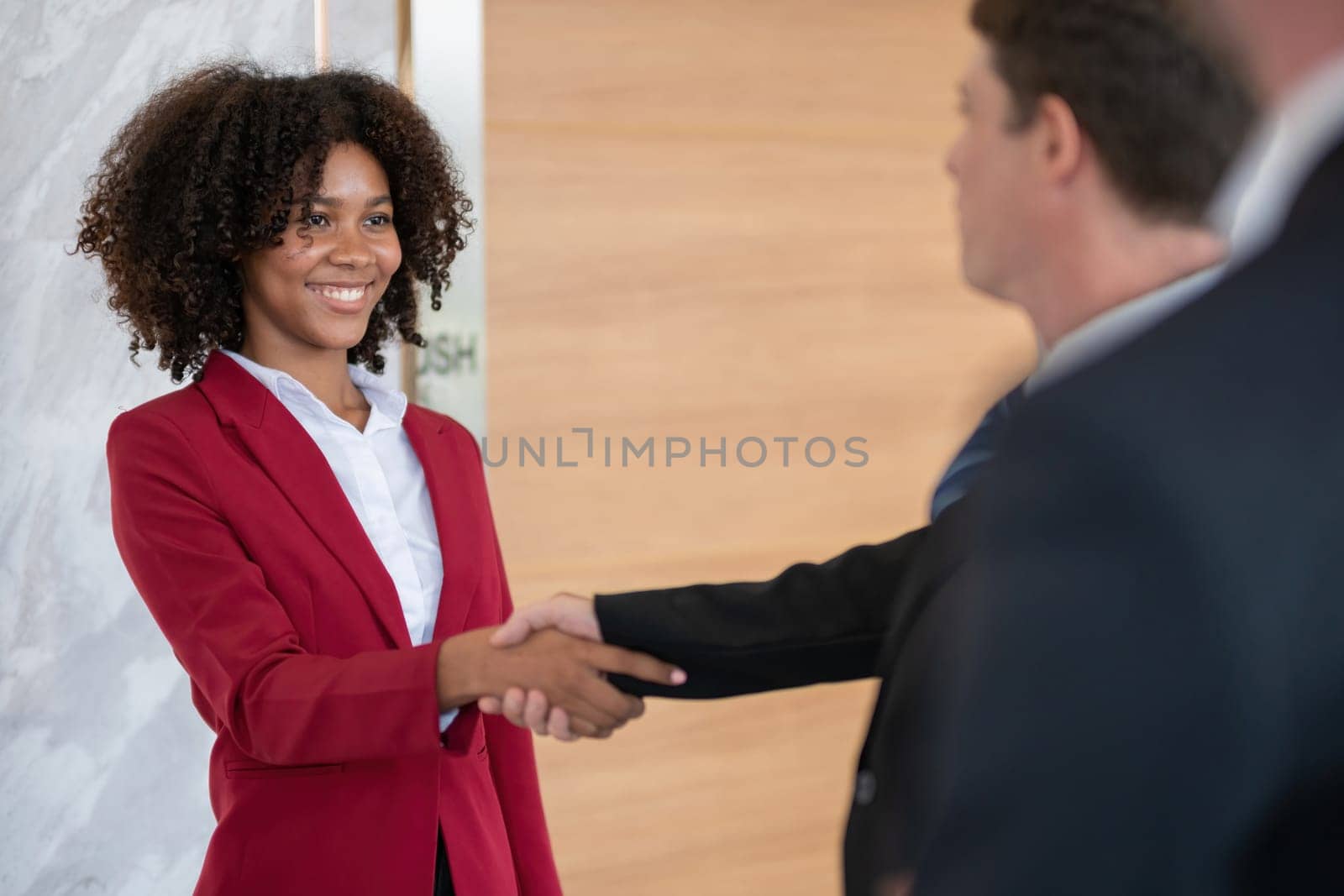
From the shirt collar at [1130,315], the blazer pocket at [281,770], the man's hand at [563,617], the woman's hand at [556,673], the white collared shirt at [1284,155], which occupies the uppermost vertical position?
the white collared shirt at [1284,155]

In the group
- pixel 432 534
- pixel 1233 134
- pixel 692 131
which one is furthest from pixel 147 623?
pixel 1233 134

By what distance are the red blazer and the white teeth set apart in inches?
5.8

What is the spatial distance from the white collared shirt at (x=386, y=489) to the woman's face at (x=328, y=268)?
2.5 inches

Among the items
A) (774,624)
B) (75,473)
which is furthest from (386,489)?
(75,473)

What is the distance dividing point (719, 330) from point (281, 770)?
148 centimetres

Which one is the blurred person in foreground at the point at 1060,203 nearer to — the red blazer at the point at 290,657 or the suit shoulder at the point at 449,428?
the red blazer at the point at 290,657

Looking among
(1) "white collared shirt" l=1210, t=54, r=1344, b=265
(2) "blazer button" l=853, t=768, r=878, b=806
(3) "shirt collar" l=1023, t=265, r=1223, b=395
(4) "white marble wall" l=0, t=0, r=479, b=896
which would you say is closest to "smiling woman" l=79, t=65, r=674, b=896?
(4) "white marble wall" l=0, t=0, r=479, b=896

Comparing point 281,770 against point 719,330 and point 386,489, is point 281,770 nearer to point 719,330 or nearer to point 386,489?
point 386,489

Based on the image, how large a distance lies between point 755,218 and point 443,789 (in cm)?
154

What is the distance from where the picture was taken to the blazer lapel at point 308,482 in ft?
5.23

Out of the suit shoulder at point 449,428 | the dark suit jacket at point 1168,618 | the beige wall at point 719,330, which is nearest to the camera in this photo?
the dark suit jacket at point 1168,618

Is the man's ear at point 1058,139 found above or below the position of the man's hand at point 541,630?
above

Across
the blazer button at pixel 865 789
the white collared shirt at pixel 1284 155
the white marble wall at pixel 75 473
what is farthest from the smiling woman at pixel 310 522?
the white collared shirt at pixel 1284 155

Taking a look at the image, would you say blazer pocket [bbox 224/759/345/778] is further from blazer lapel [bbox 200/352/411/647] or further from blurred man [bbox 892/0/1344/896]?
blurred man [bbox 892/0/1344/896]
